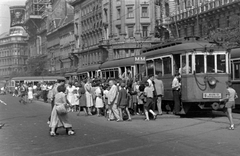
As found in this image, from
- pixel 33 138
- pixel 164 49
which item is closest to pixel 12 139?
pixel 33 138

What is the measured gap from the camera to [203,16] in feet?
166

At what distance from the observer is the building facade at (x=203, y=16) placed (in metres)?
45.1

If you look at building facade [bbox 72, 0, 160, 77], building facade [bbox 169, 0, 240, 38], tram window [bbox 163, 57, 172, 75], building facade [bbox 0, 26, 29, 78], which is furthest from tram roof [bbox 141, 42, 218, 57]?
building facade [bbox 0, 26, 29, 78]

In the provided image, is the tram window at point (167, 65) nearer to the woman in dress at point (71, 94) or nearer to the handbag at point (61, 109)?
the woman in dress at point (71, 94)

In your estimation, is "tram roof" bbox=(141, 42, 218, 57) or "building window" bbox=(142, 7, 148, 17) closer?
"tram roof" bbox=(141, 42, 218, 57)

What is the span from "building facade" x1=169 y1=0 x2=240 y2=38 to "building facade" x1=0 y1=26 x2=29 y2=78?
74.1 m

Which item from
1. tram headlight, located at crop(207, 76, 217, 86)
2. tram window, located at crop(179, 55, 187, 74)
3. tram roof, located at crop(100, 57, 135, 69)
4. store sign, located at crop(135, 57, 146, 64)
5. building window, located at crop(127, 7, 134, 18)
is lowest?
tram headlight, located at crop(207, 76, 217, 86)

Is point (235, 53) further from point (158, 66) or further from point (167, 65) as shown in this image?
point (158, 66)

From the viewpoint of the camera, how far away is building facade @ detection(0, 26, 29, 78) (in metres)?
127

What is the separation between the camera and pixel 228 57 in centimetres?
1931

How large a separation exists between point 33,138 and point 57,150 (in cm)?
265

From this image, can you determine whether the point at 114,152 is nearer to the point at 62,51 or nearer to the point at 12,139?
the point at 12,139

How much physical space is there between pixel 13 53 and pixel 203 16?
95459mm

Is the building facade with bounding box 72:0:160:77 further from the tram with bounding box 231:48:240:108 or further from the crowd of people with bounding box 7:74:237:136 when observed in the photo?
the tram with bounding box 231:48:240:108
